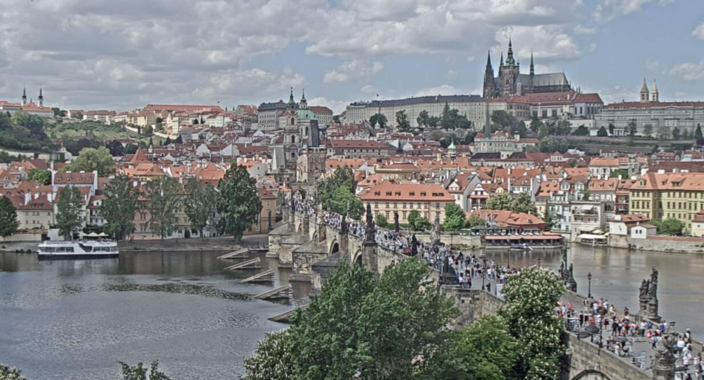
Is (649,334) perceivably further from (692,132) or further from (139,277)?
(692,132)

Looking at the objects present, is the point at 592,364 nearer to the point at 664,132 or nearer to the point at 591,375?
the point at 591,375

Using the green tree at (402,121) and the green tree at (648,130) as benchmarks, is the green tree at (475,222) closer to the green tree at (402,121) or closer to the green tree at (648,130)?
the green tree at (648,130)

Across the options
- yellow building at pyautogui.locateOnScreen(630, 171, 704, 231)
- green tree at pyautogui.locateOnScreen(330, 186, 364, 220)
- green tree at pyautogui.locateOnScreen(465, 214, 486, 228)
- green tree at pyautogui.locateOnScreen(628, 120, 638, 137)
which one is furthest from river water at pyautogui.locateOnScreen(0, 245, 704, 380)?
green tree at pyautogui.locateOnScreen(628, 120, 638, 137)

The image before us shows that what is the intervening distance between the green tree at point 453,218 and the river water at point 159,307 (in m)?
9.12

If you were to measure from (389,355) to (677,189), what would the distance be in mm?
61646

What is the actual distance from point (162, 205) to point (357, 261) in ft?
90.7

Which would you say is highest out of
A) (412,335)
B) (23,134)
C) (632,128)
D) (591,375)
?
(632,128)

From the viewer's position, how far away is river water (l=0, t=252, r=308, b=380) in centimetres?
3350

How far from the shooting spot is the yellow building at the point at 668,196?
7675cm

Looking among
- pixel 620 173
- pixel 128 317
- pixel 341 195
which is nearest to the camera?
pixel 128 317

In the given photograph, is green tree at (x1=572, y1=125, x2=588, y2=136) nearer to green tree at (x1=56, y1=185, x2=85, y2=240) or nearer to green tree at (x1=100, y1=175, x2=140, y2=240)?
green tree at (x1=100, y1=175, x2=140, y2=240)

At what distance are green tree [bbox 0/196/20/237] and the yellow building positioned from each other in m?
46.2

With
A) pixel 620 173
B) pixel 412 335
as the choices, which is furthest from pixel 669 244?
pixel 412 335

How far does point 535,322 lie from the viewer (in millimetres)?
22141
